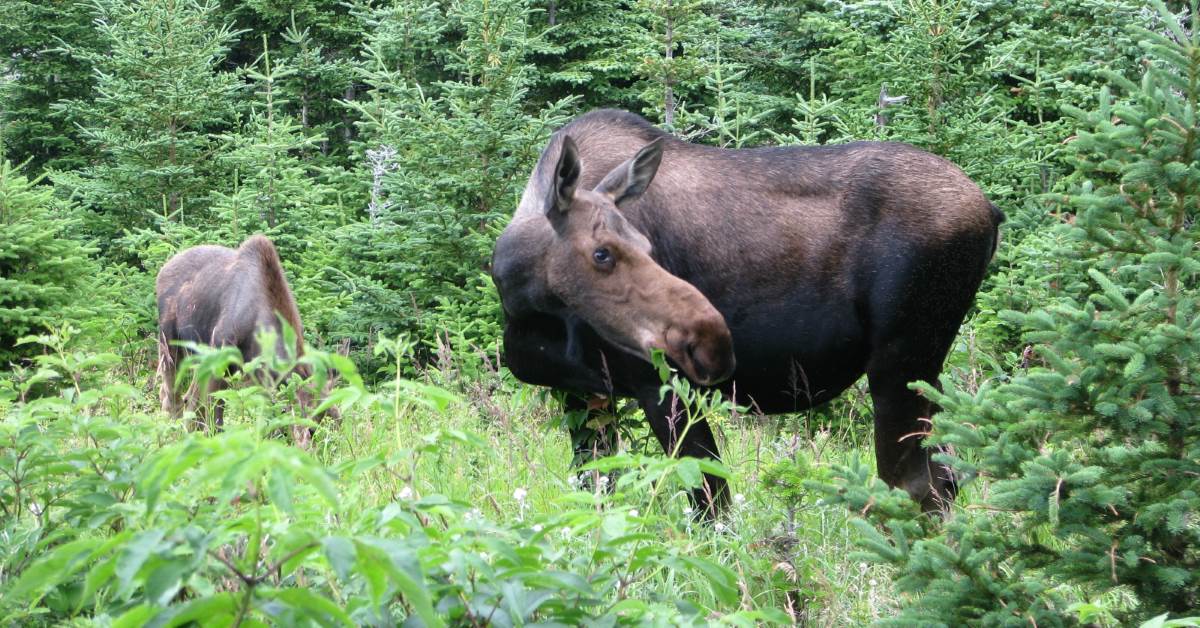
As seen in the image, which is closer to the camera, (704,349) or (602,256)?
(704,349)

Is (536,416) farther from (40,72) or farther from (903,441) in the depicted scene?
(40,72)

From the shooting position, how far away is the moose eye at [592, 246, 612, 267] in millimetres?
5340

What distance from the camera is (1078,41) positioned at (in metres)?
10.3

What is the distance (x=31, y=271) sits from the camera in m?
10.2

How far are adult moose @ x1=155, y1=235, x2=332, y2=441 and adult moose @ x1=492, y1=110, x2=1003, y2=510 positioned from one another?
3.61m

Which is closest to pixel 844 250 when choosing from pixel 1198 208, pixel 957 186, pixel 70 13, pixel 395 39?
pixel 957 186

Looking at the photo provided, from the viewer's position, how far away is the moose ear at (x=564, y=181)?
A: 5.36m

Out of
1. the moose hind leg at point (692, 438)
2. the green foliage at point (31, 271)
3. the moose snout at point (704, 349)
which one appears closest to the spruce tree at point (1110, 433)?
the moose snout at point (704, 349)

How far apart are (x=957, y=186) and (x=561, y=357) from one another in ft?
7.10

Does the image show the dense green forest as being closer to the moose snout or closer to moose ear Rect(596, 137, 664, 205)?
the moose snout

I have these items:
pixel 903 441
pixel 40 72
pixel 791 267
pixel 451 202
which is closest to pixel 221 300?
pixel 451 202

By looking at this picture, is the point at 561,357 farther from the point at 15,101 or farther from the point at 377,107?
the point at 15,101

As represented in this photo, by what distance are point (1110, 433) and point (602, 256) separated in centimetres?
263

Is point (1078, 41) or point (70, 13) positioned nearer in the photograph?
point (1078, 41)
